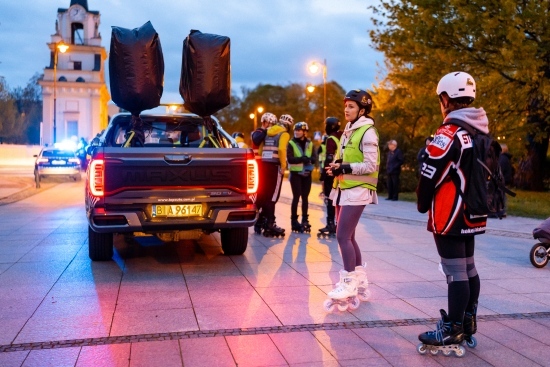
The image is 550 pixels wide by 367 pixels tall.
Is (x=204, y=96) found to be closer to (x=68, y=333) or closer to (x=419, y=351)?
(x=68, y=333)

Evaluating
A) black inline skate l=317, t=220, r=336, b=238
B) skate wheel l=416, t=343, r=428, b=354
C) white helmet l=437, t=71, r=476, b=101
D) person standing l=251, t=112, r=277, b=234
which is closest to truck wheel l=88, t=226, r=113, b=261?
person standing l=251, t=112, r=277, b=234

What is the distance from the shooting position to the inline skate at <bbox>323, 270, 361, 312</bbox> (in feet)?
18.9

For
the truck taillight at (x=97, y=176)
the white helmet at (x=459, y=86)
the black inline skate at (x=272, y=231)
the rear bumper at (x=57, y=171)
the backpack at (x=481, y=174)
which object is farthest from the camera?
the rear bumper at (x=57, y=171)

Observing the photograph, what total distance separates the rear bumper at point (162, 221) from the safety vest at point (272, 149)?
2.67 m

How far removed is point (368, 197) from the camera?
19.1 feet

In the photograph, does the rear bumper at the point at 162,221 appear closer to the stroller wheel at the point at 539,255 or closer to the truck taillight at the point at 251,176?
the truck taillight at the point at 251,176

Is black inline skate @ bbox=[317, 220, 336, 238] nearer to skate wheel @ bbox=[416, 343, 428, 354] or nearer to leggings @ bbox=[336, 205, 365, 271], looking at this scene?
leggings @ bbox=[336, 205, 365, 271]

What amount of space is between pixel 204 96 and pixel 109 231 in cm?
235

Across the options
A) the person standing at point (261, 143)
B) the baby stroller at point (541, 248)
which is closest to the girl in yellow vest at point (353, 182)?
the baby stroller at point (541, 248)

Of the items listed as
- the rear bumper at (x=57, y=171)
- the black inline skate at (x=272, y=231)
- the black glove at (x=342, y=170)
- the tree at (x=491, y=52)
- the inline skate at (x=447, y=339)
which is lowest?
the rear bumper at (x=57, y=171)

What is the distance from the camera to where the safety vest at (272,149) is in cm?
1014

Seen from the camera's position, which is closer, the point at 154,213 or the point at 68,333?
the point at 68,333

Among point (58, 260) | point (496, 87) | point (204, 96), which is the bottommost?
point (58, 260)

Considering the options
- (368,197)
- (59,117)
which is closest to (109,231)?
(368,197)
